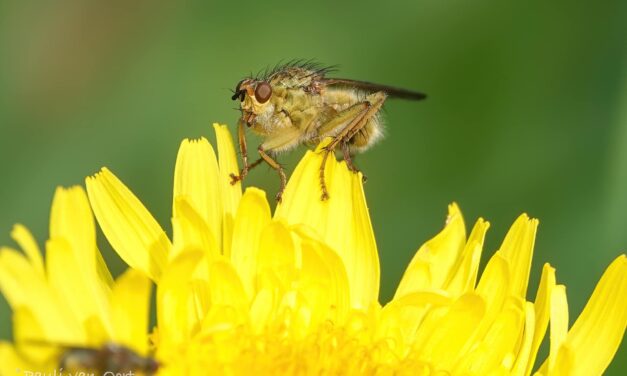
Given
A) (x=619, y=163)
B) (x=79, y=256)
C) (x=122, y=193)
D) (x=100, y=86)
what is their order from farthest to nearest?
(x=100, y=86) → (x=619, y=163) → (x=122, y=193) → (x=79, y=256)

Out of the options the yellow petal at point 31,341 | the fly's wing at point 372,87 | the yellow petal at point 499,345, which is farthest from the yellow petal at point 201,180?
the yellow petal at point 31,341

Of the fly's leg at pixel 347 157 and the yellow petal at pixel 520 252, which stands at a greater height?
the fly's leg at pixel 347 157

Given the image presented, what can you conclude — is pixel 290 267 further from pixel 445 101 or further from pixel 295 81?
pixel 445 101

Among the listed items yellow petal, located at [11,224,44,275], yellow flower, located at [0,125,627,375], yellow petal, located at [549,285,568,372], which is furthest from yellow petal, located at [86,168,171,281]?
A: yellow petal, located at [549,285,568,372]

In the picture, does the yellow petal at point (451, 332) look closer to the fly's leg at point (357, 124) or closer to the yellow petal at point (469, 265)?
the yellow petal at point (469, 265)

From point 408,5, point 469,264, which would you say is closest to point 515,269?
point 469,264

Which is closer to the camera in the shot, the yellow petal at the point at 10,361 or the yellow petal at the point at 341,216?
the yellow petal at the point at 10,361

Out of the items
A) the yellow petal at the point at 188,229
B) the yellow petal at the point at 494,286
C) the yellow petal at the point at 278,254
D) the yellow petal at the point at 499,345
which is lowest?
the yellow petal at the point at 499,345
